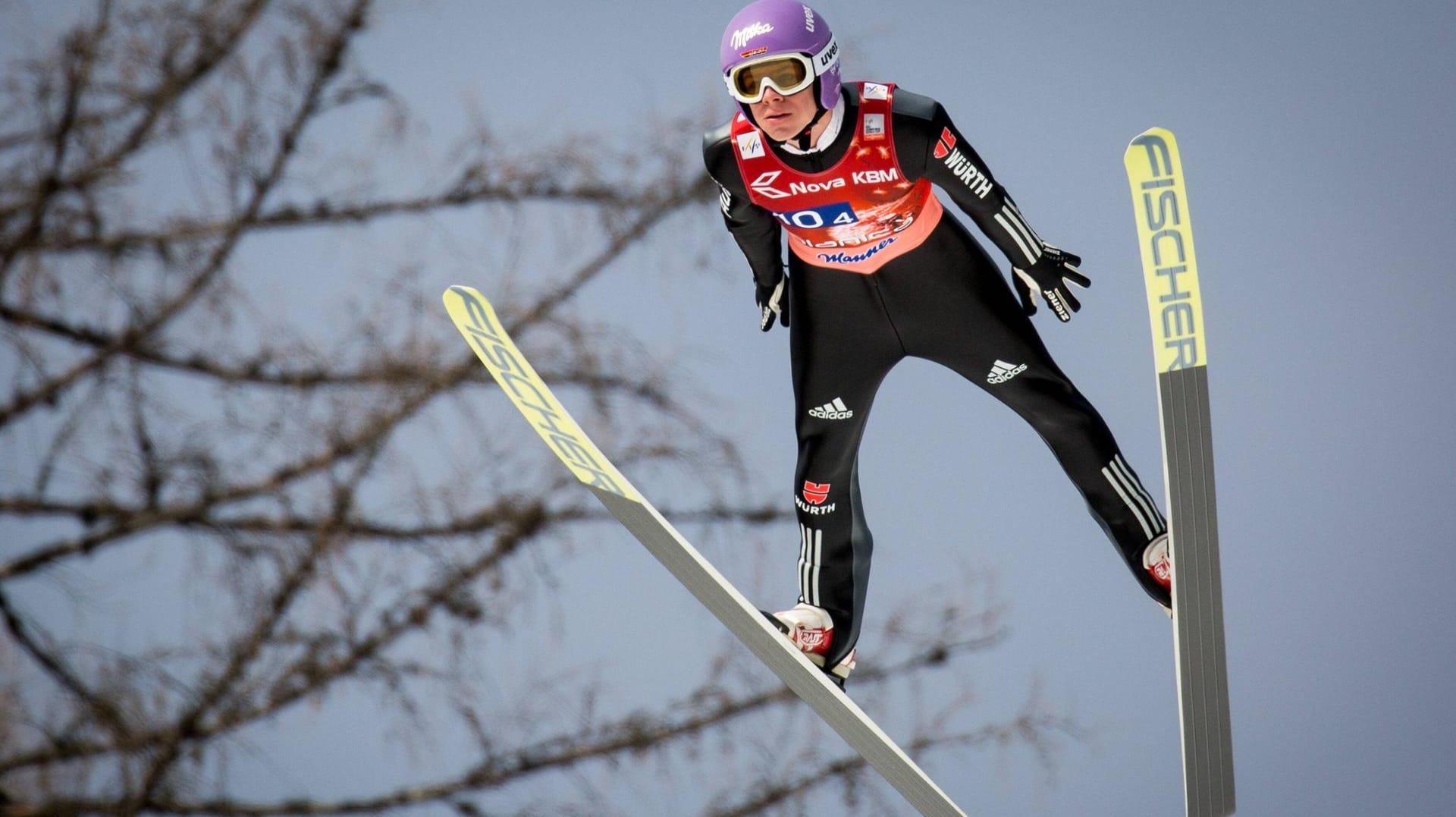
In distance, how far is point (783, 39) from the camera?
2334 mm

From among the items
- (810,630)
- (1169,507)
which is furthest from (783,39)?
(810,630)

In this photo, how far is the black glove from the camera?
2.70m

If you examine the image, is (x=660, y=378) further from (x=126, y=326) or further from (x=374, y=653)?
(x=126, y=326)

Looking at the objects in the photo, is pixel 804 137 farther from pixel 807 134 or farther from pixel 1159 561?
pixel 1159 561

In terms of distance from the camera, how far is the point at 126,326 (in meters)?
4.62

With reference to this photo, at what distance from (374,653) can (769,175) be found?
2.54 meters

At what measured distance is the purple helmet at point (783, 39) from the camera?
233cm

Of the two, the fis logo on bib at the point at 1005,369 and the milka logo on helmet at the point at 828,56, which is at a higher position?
the milka logo on helmet at the point at 828,56

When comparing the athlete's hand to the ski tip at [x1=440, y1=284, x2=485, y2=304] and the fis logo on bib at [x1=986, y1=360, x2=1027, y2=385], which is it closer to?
the fis logo on bib at [x1=986, y1=360, x2=1027, y2=385]

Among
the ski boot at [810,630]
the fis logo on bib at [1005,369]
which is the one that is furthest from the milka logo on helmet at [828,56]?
the ski boot at [810,630]

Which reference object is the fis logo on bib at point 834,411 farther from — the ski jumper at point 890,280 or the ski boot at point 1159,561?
the ski boot at point 1159,561

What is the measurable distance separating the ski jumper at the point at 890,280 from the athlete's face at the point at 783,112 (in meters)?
0.07

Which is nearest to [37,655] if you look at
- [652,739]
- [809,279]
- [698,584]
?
[652,739]

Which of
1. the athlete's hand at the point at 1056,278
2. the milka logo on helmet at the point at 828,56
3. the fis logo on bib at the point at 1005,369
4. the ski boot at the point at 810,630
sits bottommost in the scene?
the ski boot at the point at 810,630
